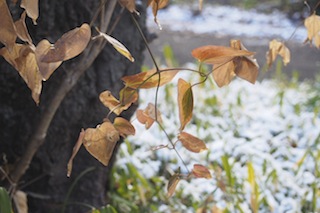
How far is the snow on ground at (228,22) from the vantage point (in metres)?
8.69

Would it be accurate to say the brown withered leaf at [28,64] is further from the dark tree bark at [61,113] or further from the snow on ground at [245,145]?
the snow on ground at [245,145]

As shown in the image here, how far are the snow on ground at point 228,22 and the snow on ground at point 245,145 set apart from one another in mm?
4789

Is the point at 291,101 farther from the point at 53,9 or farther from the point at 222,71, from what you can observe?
the point at 222,71

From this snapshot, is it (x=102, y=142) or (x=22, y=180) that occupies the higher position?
(x=102, y=142)

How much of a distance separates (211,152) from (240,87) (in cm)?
135

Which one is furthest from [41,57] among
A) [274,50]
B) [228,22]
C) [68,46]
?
[228,22]

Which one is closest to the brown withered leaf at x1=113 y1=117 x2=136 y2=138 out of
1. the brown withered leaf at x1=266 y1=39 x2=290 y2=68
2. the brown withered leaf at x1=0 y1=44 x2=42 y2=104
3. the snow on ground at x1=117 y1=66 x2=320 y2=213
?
the brown withered leaf at x1=0 y1=44 x2=42 y2=104

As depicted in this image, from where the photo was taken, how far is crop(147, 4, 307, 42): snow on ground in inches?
342

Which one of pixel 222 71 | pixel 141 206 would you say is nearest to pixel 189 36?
pixel 141 206

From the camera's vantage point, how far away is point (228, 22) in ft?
33.2

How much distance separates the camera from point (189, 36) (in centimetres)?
801

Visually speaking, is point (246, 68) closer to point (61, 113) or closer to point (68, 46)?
point (68, 46)

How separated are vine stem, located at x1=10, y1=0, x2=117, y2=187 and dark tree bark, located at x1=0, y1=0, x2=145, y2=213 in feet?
0.23

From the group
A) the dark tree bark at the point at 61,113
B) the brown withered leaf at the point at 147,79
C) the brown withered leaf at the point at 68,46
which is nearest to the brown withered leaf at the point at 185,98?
the brown withered leaf at the point at 147,79
